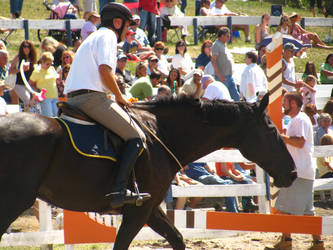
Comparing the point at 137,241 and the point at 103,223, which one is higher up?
the point at 103,223

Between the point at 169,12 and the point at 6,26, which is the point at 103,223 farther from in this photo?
the point at 169,12

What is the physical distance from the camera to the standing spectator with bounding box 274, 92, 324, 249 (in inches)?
314

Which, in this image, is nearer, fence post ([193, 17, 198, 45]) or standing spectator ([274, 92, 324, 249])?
standing spectator ([274, 92, 324, 249])

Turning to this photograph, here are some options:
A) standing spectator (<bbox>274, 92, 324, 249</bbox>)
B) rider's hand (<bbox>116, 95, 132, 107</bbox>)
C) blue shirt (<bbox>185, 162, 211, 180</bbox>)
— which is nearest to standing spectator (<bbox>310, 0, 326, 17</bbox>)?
blue shirt (<bbox>185, 162, 211, 180</bbox>)

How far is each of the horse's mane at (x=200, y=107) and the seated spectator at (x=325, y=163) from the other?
4.92 meters

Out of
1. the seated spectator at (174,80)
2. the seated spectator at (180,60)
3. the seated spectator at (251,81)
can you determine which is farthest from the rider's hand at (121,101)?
the seated spectator at (180,60)

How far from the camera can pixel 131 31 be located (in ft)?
52.4

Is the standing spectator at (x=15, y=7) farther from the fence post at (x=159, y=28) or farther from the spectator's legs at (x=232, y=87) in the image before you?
the spectator's legs at (x=232, y=87)

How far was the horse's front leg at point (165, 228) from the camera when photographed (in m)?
6.52

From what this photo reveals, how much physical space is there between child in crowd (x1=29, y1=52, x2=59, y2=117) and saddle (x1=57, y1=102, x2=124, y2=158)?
5186 mm

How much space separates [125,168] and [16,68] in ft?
19.9

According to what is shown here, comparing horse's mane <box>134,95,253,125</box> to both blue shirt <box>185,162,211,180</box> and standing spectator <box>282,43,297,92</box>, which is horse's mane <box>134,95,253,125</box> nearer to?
blue shirt <box>185,162,211,180</box>

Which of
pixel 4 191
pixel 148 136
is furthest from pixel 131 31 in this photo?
pixel 4 191

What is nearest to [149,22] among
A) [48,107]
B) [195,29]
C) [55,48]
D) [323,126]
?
[195,29]
